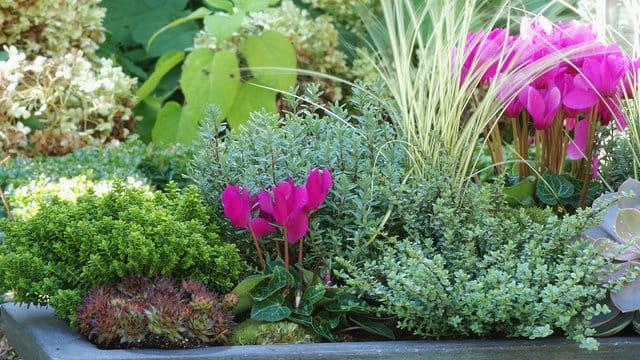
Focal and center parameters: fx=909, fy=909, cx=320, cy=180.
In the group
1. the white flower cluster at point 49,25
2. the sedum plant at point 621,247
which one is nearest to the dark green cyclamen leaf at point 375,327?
the sedum plant at point 621,247

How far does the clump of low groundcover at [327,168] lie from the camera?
7.84 feet

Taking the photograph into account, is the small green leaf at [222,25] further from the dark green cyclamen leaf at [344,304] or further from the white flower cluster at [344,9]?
the dark green cyclamen leaf at [344,304]

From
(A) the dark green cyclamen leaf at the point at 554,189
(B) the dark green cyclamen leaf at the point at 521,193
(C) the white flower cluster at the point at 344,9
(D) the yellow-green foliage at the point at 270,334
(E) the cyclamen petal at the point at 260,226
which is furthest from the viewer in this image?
(C) the white flower cluster at the point at 344,9

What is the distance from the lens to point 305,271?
237 centimetres

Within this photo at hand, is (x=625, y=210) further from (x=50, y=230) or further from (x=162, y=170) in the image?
(x=162, y=170)

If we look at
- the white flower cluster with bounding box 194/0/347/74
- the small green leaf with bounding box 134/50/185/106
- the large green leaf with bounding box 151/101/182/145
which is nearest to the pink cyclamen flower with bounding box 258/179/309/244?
the large green leaf with bounding box 151/101/182/145

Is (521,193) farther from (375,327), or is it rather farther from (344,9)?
(344,9)

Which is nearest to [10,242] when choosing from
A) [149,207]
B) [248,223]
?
[149,207]

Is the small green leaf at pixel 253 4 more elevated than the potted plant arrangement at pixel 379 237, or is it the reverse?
the small green leaf at pixel 253 4

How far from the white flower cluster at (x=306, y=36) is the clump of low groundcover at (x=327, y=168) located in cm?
216

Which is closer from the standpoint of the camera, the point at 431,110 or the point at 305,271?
the point at 305,271

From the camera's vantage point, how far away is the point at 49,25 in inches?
181

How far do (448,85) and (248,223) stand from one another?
2.29ft

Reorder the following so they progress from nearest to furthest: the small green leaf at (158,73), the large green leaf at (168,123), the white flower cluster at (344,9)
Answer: the large green leaf at (168,123)
the small green leaf at (158,73)
the white flower cluster at (344,9)
